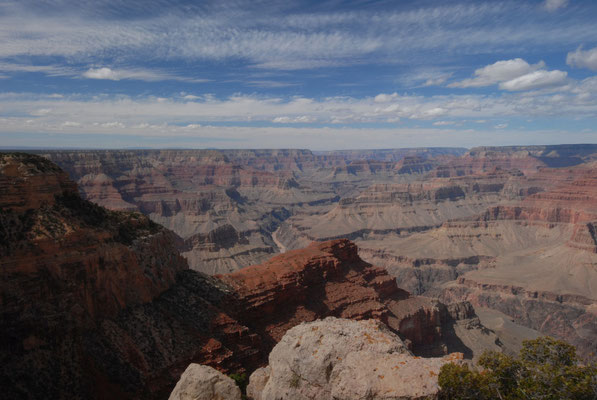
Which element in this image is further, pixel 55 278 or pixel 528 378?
pixel 55 278

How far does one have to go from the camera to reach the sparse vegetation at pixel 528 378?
1742 centimetres

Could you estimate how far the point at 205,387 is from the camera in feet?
68.7

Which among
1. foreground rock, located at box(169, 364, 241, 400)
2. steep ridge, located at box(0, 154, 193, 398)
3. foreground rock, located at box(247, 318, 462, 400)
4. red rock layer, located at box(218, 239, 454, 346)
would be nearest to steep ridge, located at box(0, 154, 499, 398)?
steep ridge, located at box(0, 154, 193, 398)

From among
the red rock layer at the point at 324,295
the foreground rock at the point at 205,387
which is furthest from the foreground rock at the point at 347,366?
the red rock layer at the point at 324,295

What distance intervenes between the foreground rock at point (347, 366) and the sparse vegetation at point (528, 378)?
1.16 m

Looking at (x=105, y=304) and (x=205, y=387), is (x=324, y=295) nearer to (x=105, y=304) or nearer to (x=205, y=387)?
(x=105, y=304)

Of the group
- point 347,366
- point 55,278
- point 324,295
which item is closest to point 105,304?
point 55,278

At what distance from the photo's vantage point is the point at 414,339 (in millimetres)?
59031

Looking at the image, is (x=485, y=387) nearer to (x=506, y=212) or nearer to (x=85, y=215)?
(x=85, y=215)

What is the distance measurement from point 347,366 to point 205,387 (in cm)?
836

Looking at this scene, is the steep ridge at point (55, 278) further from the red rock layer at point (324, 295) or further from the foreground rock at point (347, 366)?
the foreground rock at point (347, 366)

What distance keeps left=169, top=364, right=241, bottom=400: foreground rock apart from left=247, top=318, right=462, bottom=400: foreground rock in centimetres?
201

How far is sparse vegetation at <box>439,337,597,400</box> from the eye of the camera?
1742 cm

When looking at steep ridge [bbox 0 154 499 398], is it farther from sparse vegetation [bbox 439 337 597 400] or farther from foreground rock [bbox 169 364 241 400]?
sparse vegetation [bbox 439 337 597 400]
